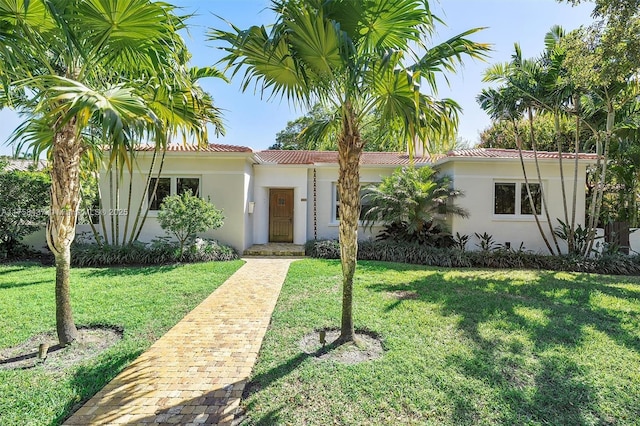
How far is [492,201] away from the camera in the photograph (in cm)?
1339

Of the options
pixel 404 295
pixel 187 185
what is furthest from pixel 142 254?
pixel 404 295

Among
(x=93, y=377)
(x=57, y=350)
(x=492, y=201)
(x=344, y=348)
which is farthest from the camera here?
(x=492, y=201)

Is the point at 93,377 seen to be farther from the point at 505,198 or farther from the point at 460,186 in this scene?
the point at 505,198

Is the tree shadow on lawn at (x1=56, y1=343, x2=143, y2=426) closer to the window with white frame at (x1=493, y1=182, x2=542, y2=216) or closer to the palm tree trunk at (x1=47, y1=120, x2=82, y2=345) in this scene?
the palm tree trunk at (x1=47, y1=120, x2=82, y2=345)

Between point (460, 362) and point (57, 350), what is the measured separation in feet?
19.4

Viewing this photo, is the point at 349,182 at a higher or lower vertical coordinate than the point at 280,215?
higher

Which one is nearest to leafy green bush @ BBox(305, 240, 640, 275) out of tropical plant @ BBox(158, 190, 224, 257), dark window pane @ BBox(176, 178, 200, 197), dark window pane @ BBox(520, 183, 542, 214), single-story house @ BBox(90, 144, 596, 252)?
single-story house @ BBox(90, 144, 596, 252)

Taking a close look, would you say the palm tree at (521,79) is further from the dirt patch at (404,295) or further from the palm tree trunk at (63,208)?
the palm tree trunk at (63,208)

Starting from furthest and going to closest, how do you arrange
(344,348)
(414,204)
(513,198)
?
(513,198)
(414,204)
(344,348)

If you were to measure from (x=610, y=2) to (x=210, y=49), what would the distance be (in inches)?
339

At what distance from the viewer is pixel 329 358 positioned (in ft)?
15.1

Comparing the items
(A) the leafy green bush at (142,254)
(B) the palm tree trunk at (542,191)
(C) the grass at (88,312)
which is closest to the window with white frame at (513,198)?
(B) the palm tree trunk at (542,191)

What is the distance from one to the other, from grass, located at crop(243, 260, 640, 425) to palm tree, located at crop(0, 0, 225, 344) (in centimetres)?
351

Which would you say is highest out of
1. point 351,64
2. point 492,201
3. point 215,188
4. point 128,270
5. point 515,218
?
point 351,64
